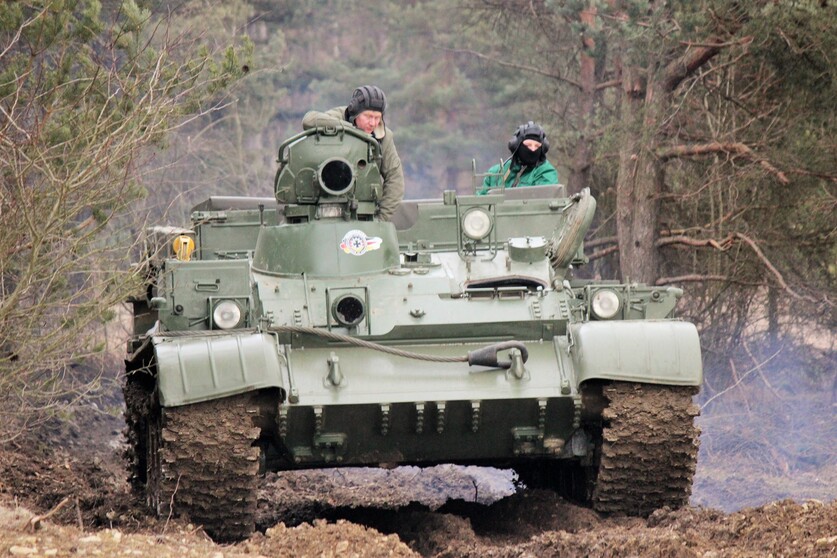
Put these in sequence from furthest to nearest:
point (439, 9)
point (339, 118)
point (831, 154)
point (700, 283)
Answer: point (439, 9) < point (700, 283) < point (831, 154) < point (339, 118)

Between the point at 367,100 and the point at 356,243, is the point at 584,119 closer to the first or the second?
the point at 367,100

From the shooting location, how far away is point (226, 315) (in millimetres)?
11039

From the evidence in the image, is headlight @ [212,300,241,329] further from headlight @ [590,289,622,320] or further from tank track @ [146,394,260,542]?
headlight @ [590,289,622,320]

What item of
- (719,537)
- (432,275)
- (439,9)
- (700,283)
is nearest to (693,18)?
(700,283)

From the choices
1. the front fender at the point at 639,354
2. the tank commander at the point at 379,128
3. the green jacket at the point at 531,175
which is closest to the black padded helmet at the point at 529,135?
the green jacket at the point at 531,175

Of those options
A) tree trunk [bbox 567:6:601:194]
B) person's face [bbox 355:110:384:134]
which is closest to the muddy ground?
person's face [bbox 355:110:384:134]

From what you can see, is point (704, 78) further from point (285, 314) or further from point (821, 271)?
point (285, 314)

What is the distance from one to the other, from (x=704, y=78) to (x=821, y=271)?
2.68 meters

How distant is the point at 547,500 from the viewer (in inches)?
474

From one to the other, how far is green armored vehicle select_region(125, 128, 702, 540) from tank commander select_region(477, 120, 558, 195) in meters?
2.95

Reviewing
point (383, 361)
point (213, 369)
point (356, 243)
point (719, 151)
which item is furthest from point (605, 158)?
point (213, 369)

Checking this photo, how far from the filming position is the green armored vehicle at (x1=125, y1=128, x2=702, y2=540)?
10281mm

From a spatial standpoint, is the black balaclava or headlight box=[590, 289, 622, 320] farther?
the black balaclava

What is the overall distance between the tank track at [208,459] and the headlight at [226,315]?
0.83 m
